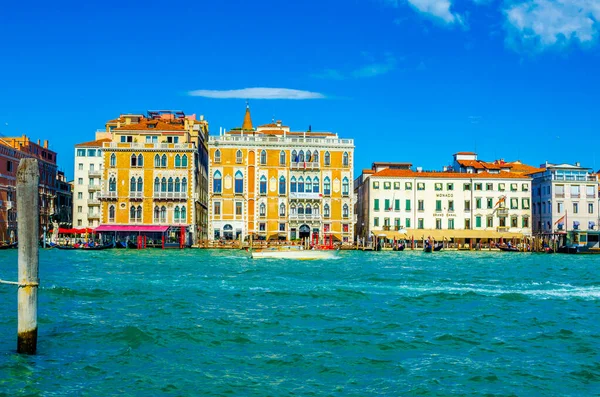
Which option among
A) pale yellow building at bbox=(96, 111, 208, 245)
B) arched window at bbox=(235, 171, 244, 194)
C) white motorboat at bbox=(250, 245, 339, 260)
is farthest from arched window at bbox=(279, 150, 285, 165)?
white motorboat at bbox=(250, 245, 339, 260)

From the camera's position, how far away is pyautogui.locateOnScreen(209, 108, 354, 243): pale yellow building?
57.8m

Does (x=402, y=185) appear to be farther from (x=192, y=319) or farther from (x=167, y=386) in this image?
(x=167, y=386)

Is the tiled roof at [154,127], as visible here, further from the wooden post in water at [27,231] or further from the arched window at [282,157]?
the wooden post in water at [27,231]

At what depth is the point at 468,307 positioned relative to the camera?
17312mm

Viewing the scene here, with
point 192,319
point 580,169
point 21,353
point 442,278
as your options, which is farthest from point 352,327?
point 580,169

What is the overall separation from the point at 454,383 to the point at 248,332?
15.8ft

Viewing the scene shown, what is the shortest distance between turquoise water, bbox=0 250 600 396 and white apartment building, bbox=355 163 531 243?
37.8 m

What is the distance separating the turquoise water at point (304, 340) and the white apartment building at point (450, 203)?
37.8 m

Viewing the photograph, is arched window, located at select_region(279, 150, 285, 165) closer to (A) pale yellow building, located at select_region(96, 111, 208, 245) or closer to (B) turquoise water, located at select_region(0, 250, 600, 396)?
(A) pale yellow building, located at select_region(96, 111, 208, 245)

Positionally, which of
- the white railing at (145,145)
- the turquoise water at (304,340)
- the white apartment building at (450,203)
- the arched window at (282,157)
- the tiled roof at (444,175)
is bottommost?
the turquoise water at (304,340)

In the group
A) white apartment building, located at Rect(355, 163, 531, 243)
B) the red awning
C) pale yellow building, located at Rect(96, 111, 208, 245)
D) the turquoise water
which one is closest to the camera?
the turquoise water

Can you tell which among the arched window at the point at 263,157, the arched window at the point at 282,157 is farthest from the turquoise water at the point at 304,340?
the arched window at the point at 282,157

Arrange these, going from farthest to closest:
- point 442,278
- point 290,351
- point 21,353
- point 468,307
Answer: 1. point 442,278
2. point 468,307
3. point 290,351
4. point 21,353

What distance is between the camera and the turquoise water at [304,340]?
9672 mm
